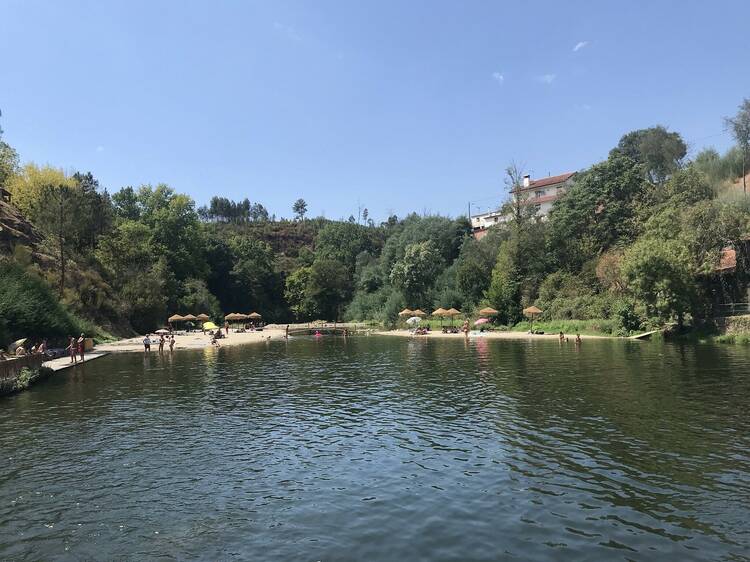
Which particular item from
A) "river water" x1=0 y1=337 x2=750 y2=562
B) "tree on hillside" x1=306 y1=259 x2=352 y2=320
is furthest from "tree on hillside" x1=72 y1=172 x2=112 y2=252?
"river water" x1=0 y1=337 x2=750 y2=562

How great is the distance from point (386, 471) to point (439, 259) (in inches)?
3150

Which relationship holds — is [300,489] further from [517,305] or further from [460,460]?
[517,305]

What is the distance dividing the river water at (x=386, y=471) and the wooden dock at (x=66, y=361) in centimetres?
839

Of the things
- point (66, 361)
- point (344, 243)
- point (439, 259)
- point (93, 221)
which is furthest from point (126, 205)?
point (66, 361)

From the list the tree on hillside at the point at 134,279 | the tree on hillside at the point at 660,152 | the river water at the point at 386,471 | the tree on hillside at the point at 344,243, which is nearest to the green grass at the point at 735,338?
the river water at the point at 386,471

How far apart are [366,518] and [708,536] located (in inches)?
237

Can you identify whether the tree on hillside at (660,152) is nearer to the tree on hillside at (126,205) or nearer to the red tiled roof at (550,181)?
the red tiled roof at (550,181)

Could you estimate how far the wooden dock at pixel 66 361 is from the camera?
33.3 m

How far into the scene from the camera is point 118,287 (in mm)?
69062

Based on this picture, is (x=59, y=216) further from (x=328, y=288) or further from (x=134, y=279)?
(x=328, y=288)

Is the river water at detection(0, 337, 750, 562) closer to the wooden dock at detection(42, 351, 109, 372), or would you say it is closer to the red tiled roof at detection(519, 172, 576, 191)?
the wooden dock at detection(42, 351, 109, 372)

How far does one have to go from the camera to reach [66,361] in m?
36.9

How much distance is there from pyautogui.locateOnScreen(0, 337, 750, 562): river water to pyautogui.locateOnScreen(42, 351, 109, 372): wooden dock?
27.5 feet

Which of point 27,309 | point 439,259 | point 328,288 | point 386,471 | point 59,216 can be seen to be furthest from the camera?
point 328,288
